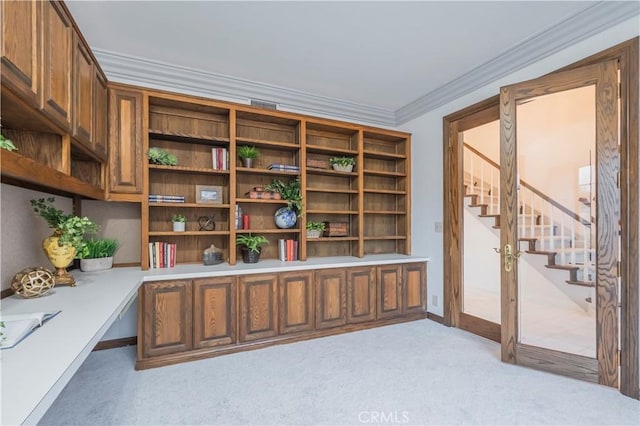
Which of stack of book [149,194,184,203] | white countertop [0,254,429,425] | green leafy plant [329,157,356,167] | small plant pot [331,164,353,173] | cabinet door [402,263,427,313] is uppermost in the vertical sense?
green leafy plant [329,157,356,167]

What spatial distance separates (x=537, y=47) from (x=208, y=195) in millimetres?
3317

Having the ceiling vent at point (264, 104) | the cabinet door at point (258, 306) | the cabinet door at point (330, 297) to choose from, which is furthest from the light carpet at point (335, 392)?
the ceiling vent at point (264, 104)

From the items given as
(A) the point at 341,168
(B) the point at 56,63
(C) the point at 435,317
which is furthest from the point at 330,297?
(B) the point at 56,63

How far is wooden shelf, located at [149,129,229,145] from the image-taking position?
2824 mm

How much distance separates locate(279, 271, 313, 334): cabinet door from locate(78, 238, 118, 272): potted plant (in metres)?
1.54

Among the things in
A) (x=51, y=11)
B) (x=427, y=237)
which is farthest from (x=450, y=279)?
(x=51, y=11)

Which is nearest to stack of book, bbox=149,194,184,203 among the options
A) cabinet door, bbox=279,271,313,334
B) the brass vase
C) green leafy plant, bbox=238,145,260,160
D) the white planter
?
the white planter

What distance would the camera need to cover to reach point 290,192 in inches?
131

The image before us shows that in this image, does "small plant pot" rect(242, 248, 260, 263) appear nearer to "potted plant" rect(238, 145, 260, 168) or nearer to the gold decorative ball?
"potted plant" rect(238, 145, 260, 168)

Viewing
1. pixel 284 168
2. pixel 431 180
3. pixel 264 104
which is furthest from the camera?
pixel 431 180

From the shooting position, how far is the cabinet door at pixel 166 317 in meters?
2.42

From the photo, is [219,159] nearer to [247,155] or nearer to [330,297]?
[247,155]

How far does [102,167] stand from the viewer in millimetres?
2541

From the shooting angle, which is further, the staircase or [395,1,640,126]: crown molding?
the staircase
